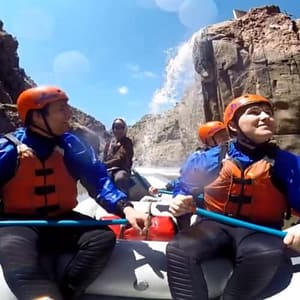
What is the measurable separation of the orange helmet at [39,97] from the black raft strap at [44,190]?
14.5 inches

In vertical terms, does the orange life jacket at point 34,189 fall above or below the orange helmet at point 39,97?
below

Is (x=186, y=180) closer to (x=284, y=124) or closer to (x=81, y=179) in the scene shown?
(x=81, y=179)

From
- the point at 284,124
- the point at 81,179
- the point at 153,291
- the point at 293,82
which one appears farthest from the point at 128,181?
the point at 293,82

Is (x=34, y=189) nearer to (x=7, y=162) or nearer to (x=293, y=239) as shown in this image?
(x=7, y=162)

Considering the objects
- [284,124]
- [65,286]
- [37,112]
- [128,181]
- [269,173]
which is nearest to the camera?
[65,286]

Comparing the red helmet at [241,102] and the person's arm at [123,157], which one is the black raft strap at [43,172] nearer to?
the red helmet at [241,102]

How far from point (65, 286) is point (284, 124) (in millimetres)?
10520

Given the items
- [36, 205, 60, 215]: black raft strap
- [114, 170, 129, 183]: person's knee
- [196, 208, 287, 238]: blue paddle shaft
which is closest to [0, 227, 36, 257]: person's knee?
[36, 205, 60, 215]: black raft strap

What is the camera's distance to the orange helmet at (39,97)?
1.64 metres

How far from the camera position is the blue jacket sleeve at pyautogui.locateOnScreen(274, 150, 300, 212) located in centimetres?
144

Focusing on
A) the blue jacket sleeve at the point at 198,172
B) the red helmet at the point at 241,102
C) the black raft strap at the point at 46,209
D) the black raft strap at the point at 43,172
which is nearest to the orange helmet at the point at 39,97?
the black raft strap at the point at 43,172

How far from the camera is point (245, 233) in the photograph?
4.53 ft

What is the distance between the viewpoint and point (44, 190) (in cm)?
153

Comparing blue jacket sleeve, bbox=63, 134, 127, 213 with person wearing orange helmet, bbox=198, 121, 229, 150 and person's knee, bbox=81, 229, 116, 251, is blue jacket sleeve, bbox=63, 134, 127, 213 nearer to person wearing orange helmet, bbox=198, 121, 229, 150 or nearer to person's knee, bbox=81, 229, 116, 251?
person's knee, bbox=81, 229, 116, 251
